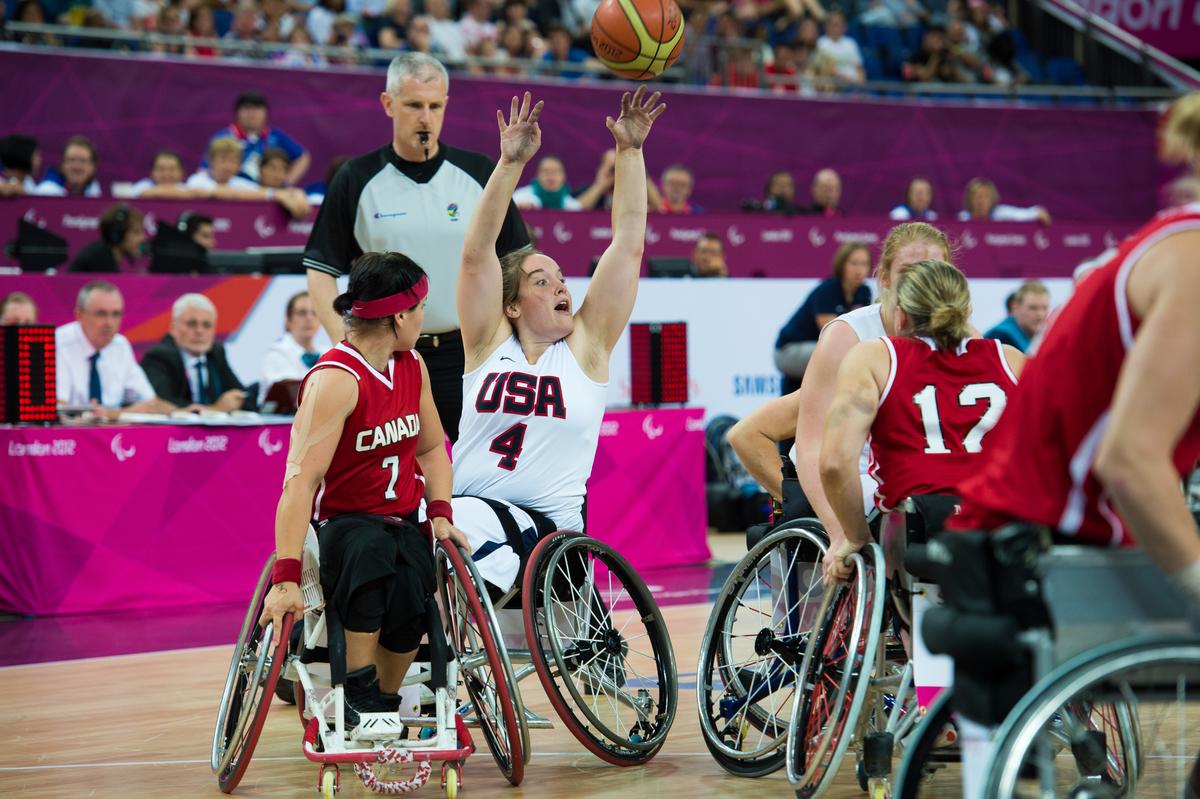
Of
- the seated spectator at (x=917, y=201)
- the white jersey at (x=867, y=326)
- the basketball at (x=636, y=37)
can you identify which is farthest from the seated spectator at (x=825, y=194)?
the white jersey at (x=867, y=326)

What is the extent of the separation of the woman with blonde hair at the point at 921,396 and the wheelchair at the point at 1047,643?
1.06 metres

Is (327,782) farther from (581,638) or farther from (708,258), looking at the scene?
(708,258)

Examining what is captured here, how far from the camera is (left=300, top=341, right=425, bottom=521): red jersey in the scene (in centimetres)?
422

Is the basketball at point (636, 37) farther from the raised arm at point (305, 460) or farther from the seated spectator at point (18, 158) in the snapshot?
the seated spectator at point (18, 158)

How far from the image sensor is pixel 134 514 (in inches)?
288

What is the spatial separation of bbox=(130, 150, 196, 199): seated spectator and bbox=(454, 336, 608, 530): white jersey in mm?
5700

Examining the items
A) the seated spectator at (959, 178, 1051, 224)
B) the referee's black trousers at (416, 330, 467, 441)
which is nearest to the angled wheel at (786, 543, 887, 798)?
the referee's black trousers at (416, 330, 467, 441)

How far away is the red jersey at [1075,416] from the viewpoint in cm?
242

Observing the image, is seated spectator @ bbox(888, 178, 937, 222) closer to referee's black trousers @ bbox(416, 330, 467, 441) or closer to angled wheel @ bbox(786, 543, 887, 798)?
referee's black trousers @ bbox(416, 330, 467, 441)

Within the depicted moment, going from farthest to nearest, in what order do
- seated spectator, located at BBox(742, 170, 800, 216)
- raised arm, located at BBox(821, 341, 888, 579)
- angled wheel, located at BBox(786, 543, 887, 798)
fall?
seated spectator, located at BBox(742, 170, 800, 216) → raised arm, located at BBox(821, 341, 888, 579) → angled wheel, located at BBox(786, 543, 887, 798)

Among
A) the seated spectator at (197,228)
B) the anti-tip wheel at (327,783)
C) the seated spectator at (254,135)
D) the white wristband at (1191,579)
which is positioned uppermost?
the seated spectator at (254,135)

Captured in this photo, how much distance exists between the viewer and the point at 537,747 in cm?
486

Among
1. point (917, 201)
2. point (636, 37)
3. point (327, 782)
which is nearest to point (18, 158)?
point (636, 37)

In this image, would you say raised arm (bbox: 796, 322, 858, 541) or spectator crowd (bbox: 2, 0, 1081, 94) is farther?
spectator crowd (bbox: 2, 0, 1081, 94)
